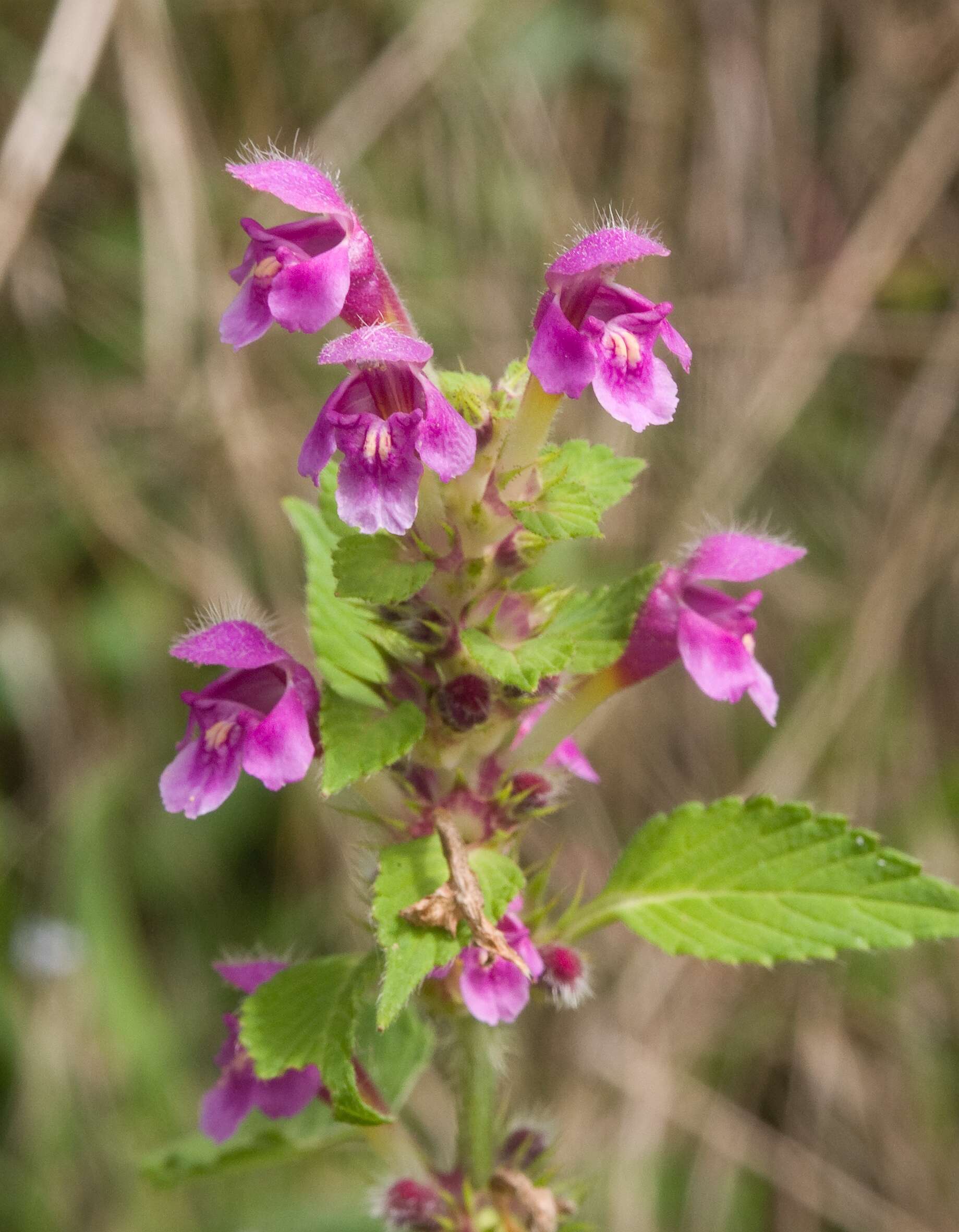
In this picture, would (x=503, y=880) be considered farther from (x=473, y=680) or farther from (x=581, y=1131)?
(x=581, y=1131)

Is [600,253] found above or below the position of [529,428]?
above

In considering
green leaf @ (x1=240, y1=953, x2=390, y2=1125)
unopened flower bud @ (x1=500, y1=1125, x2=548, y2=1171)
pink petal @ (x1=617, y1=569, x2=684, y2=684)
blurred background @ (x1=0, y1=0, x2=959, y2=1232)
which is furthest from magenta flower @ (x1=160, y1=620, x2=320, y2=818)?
blurred background @ (x1=0, y1=0, x2=959, y2=1232)

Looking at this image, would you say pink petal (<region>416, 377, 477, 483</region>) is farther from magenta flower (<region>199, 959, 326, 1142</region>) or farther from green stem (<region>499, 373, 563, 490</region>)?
magenta flower (<region>199, 959, 326, 1142</region>)

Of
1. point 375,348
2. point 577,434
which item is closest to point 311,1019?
point 375,348

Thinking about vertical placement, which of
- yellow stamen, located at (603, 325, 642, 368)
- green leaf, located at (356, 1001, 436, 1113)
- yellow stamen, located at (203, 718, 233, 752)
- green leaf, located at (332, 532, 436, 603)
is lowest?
green leaf, located at (356, 1001, 436, 1113)

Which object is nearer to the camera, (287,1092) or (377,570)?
(377,570)

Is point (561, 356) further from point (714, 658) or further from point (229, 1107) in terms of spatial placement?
point (229, 1107)

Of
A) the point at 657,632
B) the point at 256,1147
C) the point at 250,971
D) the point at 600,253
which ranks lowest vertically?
the point at 256,1147

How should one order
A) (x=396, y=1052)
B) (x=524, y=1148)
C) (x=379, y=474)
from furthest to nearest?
(x=396, y=1052)
(x=524, y=1148)
(x=379, y=474)
